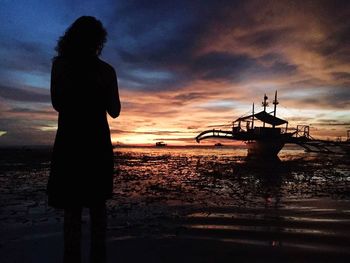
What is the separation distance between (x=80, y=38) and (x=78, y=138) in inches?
36.0

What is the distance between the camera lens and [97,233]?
306cm

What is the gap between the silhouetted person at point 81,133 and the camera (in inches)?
114

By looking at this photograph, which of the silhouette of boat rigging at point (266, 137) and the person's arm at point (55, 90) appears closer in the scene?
the person's arm at point (55, 90)

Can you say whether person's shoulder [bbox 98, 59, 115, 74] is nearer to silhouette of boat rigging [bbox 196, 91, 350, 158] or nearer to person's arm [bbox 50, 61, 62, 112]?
person's arm [bbox 50, 61, 62, 112]

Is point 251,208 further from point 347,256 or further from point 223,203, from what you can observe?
point 347,256

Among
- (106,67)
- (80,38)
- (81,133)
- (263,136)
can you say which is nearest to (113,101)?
(106,67)

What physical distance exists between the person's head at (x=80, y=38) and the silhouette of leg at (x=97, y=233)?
55.4 inches

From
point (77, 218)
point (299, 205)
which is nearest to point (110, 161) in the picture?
point (77, 218)

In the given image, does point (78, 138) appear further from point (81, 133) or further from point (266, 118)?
point (266, 118)

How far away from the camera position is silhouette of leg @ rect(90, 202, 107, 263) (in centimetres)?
306

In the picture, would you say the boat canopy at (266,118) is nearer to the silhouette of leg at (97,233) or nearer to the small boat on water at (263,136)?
the small boat on water at (263,136)

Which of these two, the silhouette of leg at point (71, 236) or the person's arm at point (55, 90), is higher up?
the person's arm at point (55, 90)

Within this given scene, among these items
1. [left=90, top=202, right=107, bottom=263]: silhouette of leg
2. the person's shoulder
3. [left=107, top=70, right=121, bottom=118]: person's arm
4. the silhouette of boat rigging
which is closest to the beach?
[left=90, top=202, right=107, bottom=263]: silhouette of leg

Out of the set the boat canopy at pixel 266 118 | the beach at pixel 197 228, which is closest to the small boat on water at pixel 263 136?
the boat canopy at pixel 266 118
